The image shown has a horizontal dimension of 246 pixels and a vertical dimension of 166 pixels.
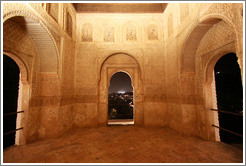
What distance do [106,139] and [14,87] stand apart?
893 cm

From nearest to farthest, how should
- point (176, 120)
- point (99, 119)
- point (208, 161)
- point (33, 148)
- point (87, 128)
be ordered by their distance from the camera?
point (208, 161)
point (33, 148)
point (176, 120)
point (87, 128)
point (99, 119)

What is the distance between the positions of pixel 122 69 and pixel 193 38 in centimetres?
361

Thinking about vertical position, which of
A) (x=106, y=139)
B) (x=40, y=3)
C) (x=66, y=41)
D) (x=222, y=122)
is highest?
(x=40, y=3)

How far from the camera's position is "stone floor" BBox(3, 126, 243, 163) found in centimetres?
340

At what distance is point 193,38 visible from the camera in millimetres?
4930

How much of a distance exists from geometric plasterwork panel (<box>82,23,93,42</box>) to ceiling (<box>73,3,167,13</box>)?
2.48 feet

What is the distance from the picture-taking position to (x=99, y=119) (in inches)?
273

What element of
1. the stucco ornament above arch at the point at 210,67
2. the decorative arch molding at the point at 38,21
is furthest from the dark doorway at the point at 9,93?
the stucco ornament above arch at the point at 210,67

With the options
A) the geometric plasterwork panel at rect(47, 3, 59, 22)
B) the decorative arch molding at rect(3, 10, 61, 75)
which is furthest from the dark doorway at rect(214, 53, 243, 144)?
the geometric plasterwork panel at rect(47, 3, 59, 22)

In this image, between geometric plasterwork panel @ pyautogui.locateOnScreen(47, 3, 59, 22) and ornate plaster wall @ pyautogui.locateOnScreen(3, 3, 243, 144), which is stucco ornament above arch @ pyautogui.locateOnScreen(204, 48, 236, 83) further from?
geometric plasterwork panel @ pyautogui.locateOnScreen(47, 3, 59, 22)

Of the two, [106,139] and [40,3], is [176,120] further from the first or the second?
[40,3]

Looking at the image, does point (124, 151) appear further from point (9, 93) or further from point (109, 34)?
point (9, 93)

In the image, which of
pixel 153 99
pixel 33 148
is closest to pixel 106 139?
pixel 33 148

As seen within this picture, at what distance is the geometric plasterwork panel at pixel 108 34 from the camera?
23.0 feet
